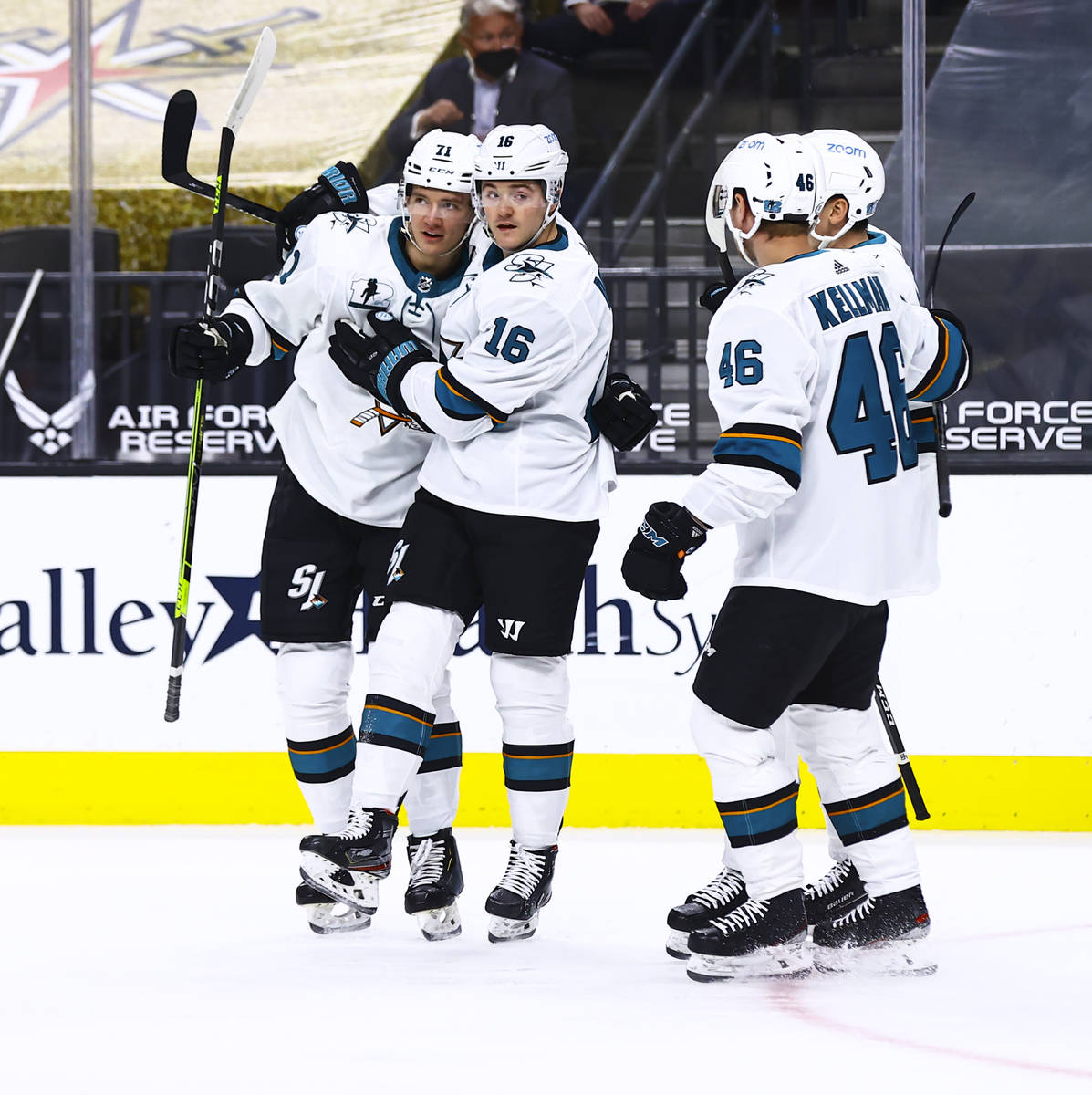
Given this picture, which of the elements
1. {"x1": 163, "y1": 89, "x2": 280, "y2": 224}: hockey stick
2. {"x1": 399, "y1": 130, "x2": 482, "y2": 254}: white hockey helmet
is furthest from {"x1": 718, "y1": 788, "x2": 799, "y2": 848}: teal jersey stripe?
{"x1": 163, "y1": 89, "x2": 280, "y2": 224}: hockey stick

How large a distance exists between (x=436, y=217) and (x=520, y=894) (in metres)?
1.13

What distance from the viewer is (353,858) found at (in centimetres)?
256

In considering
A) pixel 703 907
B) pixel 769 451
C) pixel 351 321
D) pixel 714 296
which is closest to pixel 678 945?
pixel 703 907

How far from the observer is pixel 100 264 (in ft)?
13.6

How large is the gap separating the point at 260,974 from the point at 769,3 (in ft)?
9.57

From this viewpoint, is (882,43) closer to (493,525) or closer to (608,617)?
(608,617)

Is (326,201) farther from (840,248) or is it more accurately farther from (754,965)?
(754,965)

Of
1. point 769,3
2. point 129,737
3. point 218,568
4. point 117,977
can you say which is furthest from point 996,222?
point 117,977

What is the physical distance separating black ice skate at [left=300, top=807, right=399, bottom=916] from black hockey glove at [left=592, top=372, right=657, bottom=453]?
72cm

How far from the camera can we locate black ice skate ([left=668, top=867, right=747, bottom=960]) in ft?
8.34

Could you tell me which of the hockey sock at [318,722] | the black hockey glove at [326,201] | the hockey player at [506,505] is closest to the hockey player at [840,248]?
the hockey player at [506,505]

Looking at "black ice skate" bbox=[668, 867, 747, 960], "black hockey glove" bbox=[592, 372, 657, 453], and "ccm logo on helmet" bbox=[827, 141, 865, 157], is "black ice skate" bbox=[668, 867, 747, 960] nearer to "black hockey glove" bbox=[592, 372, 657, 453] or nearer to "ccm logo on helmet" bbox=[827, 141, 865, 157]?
"black hockey glove" bbox=[592, 372, 657, 453]

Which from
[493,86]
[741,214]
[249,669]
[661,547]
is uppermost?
[493,86]

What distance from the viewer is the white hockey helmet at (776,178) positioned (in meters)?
2.48
